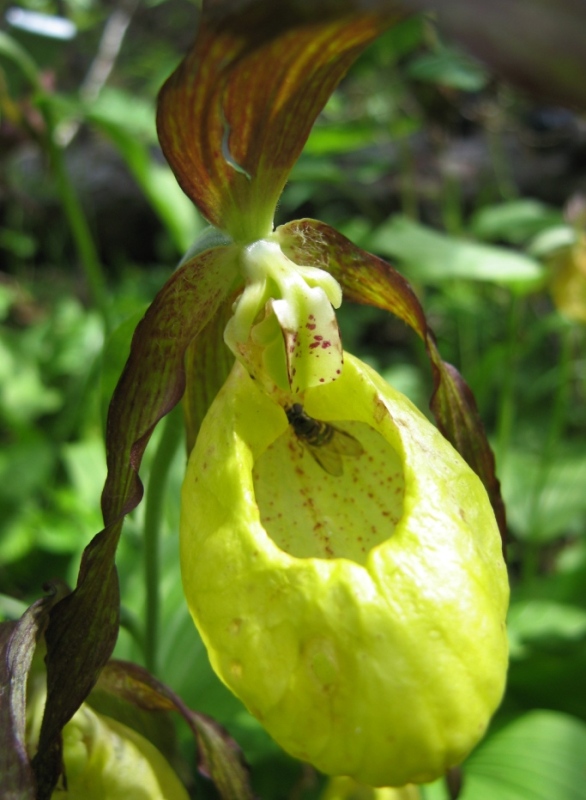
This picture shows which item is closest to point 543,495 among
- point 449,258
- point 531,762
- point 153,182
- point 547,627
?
point 547,627

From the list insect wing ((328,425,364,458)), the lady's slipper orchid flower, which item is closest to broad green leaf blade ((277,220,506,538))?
the lady's slipper orchid flower

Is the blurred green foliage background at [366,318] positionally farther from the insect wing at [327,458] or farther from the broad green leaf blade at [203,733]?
the insect wing at [327,458]

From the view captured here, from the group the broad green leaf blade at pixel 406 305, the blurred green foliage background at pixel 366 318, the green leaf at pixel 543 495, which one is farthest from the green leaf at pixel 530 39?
the green leaf at pixel 543 495

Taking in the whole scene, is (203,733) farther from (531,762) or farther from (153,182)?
(153,182)

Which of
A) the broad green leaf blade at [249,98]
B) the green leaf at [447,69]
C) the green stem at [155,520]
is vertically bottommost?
the green stem at [155,520]

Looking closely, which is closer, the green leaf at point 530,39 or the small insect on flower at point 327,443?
the green leaf at point 530,39

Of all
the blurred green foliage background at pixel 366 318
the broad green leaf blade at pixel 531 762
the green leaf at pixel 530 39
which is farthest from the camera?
the blurred green foliage background at pixel 366 318

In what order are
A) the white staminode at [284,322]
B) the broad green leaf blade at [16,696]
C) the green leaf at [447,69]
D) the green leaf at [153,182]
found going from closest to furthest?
the broad green leaf blade at [16,696]
the white staminode at [284,322]
the green leaf at [153,182]
the green leaf at [447,69]

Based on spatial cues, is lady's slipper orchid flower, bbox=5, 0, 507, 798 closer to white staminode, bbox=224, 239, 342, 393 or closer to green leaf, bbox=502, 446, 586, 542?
white staminode, bbox=224, 239, 342, 393
